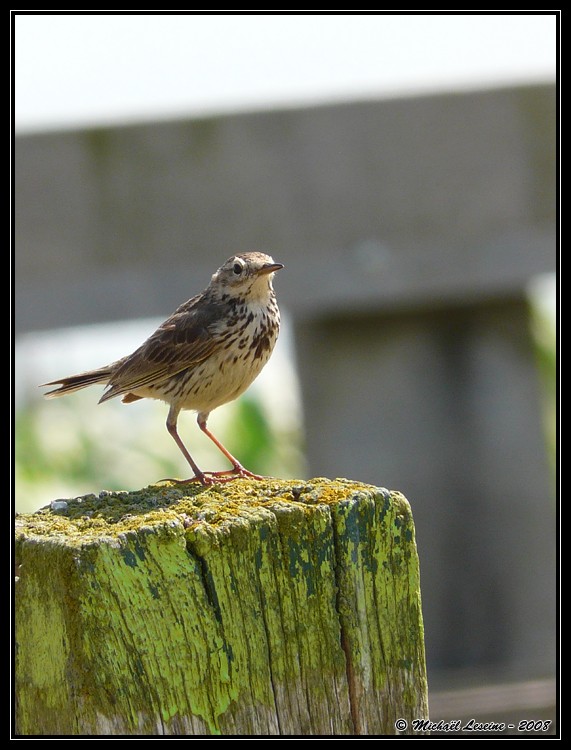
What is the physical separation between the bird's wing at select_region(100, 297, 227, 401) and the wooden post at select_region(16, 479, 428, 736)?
2.71 meters

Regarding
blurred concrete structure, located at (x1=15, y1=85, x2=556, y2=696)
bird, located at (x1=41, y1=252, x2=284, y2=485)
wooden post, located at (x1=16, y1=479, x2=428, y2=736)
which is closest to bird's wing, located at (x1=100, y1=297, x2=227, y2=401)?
bird, located at (x1=41, y1=252, x2=284, y2=485)

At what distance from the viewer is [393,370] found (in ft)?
24.9

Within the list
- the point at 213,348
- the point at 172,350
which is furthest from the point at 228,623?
the point at 172,350

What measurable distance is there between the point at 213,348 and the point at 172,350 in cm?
25

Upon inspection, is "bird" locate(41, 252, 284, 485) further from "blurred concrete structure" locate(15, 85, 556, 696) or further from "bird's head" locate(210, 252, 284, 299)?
"blurred concrete structure" locate(15, 85, 556, 696)

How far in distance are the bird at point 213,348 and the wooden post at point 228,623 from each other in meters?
2.50

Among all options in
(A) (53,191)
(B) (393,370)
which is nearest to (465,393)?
(B) (393,370)

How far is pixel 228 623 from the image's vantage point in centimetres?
311

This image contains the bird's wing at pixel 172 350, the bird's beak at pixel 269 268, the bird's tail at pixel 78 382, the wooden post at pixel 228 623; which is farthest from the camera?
the bird's tail at pixel 78 382

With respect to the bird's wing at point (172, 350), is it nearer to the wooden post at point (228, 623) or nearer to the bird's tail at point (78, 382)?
the bird's tail at point (78, 382)

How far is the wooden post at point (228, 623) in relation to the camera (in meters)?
3.03

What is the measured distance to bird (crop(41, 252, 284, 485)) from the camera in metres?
5.92

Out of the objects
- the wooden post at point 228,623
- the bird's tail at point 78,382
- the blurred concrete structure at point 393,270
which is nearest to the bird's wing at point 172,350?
the bird's tail at point 78,382
